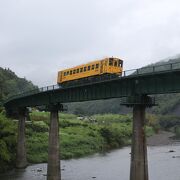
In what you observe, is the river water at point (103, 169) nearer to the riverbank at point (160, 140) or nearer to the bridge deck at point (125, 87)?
the bridge deck at point (125, 87)

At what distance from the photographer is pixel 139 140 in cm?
3912

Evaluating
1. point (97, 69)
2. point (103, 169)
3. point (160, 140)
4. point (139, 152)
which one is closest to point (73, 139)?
point (103, 169)

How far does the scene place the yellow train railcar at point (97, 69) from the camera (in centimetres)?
5275

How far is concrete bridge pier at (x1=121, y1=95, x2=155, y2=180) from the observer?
38.4 meters

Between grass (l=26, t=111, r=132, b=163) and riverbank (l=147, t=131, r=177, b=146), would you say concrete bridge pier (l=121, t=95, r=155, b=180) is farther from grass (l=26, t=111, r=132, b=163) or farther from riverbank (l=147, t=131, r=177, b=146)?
→ riverbank (l=147, t=131, r=177, b=146)

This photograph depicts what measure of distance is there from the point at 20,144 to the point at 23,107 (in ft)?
24.1

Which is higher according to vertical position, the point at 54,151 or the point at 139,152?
the point at 139,152

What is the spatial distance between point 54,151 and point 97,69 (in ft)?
41.3

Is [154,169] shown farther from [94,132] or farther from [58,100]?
[94,132]

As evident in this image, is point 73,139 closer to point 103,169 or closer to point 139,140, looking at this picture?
point 103,169

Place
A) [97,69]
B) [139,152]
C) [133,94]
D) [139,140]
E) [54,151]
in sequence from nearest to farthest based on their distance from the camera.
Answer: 1. [139,152]
2. [139,140]
3. [133,94]
4. [97,69]
5. [54,151]

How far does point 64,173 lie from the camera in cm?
6106

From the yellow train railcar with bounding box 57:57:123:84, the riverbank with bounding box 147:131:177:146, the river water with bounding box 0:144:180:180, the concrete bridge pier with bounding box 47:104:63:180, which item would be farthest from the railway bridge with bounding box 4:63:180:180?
the riverbank with bounding box 147:131:177:146

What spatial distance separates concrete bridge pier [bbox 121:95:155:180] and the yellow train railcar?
9.75 meters
